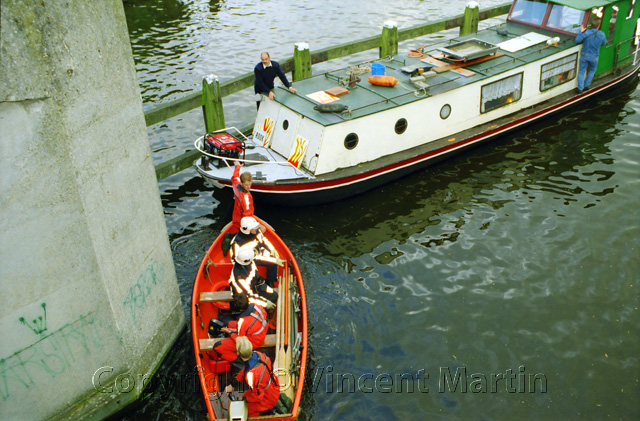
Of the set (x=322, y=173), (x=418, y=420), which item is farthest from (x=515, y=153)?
(x=418, y=420)

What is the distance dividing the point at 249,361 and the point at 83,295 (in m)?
2.29

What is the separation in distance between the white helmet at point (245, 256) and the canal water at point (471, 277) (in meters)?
2.01

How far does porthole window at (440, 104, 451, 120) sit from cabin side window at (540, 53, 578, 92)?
3270 millimetres

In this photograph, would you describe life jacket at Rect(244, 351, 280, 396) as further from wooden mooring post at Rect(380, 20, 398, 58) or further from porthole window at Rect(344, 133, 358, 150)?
wooden mooring post at Rect(380, 20, 398, 58)

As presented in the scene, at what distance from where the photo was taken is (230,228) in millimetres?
10812

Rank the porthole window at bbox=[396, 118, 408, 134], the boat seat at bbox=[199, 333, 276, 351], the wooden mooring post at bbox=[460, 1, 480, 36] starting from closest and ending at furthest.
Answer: the boat seat at bbox=[199, 333, 276, 351], the porthole window at bbox=[396, 118, 408, 134], the wooden mooring post at bbox=[460, 1, 480, 36]

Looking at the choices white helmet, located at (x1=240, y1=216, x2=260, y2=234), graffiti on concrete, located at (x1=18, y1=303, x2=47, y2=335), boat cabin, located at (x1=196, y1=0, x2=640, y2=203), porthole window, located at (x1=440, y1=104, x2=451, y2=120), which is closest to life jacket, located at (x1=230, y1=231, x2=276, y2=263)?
white helmet, located at (x1=240, y1=216, x2=260, y2=234)

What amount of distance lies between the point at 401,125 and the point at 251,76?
4.10 m

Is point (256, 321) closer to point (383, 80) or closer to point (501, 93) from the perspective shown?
point (383, 80)

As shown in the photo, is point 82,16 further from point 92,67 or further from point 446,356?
point 446,356

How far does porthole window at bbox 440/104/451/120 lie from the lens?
44.1 feet

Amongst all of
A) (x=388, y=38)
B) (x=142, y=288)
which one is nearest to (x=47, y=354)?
(x=142, y=288)

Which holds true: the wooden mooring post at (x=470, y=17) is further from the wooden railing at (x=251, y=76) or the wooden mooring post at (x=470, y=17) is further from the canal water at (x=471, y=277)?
the canal water at (x=471, y=277)

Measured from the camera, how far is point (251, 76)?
14.1m
